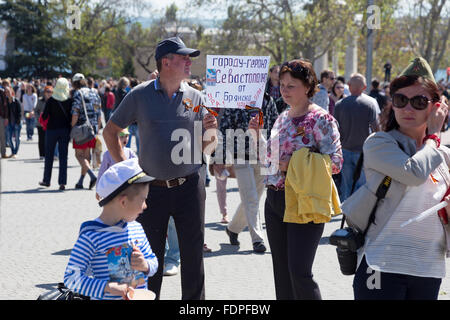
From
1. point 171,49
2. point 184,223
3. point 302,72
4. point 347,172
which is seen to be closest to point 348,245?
point 302,72

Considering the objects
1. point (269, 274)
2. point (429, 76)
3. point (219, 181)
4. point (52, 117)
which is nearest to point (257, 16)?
point (52, 117)

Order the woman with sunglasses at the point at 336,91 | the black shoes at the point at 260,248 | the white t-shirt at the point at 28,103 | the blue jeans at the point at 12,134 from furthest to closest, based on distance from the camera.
A: the white t-shirt at the point at 28,103 → the blue jeans at the point at 12,134 → the woman with sunglasses at the point at 336,91 → the black shoes at the point at 260,248

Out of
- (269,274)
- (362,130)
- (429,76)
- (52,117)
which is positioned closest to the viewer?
(429,76)

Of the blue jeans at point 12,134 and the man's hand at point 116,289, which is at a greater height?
the man's hand at point 116,289

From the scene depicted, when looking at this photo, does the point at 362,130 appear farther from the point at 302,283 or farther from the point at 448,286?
the point at 302,283

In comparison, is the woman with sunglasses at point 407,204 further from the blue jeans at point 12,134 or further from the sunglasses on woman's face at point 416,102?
the blue jeans at point 12,134

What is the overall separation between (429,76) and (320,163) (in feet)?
3.60

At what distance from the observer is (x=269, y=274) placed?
268 inches

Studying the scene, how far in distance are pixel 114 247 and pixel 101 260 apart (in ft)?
0.28

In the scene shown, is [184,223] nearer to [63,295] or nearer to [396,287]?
[63,295]

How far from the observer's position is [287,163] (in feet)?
15.1

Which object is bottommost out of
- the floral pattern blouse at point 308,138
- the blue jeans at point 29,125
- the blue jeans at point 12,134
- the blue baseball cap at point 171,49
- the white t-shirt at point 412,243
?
the blue jeans at point 29,125

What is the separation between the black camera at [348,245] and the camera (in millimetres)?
3504

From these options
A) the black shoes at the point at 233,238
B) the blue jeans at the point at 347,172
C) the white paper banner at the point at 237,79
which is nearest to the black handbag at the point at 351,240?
the white paper banner at the point at 237,79
